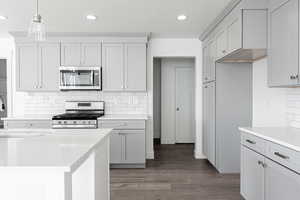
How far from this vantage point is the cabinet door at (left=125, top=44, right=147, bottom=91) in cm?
436

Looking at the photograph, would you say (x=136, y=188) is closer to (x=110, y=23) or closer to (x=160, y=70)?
(x=110, y=23)

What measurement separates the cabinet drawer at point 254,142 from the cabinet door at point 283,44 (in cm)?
60

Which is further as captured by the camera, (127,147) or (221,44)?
(127,147)

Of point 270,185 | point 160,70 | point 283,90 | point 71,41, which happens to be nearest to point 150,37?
point 71,41

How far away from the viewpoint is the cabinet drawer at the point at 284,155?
1633mm

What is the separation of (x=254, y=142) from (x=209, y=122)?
1.77 metres

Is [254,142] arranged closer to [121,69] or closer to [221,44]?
[221,44]

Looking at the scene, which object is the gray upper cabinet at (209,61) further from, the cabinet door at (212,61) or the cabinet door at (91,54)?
the cabinet door at (91,54)

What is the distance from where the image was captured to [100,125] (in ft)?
13.2

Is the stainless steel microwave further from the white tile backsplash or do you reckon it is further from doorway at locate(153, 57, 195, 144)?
doorway at locate(153, 57, 195, 144)

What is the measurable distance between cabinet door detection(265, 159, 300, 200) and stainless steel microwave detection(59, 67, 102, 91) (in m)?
3.10

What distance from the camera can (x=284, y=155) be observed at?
1.77 metres

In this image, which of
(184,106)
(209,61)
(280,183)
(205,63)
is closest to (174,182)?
(280,183)

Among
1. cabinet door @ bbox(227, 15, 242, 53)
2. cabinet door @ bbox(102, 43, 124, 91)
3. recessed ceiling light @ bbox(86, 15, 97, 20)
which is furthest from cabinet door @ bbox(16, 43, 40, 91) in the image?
cabinet door @ bbox(227, 15, 242, 53)
